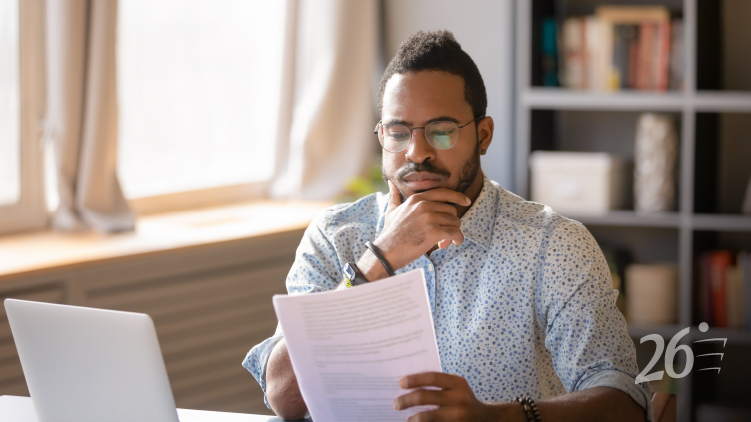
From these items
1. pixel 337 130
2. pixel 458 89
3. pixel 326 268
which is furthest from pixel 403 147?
pixel 337 130

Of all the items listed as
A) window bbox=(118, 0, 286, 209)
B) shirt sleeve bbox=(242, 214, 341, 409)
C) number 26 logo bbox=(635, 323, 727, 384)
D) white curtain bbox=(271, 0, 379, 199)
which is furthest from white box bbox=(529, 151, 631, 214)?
shirt sleeve bbox=(242, 214, 341, 409)

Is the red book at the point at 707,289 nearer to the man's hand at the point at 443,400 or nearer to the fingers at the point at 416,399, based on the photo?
the man's hand at the point at 443,400

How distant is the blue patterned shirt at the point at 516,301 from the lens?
55.1 inches

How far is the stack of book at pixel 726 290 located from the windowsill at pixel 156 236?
1430 mm

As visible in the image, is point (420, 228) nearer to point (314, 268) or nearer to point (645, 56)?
point (314, 268)

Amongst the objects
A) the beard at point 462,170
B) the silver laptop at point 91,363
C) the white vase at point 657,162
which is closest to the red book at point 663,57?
the white vase at point 657,162

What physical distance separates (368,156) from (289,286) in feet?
6.43

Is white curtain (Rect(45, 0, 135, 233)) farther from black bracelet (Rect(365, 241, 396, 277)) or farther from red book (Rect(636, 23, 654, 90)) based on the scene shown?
red book (Rect(636, 23, 654, 90))

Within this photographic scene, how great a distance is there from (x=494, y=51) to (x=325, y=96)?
2.29 feet

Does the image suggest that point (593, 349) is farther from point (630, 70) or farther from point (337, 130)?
point (337, 130)

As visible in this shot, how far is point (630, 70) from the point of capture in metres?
3.00

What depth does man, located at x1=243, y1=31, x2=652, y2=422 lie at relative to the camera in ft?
4.66

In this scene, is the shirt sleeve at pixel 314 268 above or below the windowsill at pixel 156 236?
above

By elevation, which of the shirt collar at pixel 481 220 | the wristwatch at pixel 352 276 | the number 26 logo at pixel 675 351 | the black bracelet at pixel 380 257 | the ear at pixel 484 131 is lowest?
the number 26 logo at pixel 675 351
